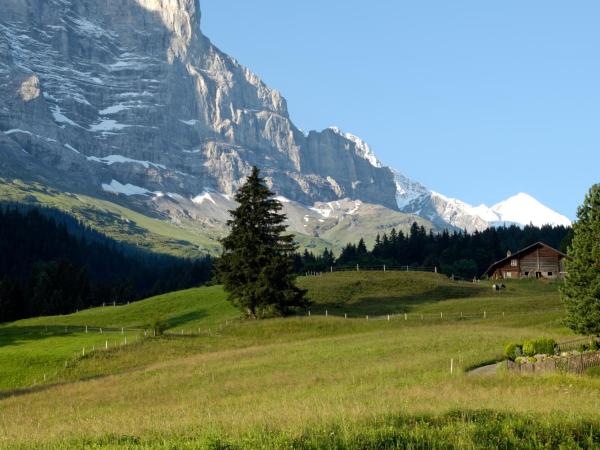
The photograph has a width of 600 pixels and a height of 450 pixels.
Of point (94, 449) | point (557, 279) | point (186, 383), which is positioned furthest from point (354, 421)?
point (557, 279)

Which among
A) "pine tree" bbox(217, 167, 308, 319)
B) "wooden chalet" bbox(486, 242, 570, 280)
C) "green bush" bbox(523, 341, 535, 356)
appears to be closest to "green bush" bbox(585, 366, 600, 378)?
"green bush" bbox(523, 341, 535, 356)

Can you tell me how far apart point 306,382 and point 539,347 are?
1288cm

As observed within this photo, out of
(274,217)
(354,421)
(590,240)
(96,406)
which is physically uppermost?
(274,217)

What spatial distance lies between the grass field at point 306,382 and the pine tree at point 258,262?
5.25 m

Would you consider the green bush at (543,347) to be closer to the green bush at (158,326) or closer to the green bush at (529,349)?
the green bush at (529,349)

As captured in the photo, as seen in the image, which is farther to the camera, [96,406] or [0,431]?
[96,406]

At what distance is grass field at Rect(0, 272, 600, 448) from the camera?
774 inches

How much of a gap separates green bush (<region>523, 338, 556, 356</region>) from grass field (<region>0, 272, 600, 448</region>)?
2.86 metres

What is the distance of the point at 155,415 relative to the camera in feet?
102

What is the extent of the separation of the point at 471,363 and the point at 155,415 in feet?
64.0

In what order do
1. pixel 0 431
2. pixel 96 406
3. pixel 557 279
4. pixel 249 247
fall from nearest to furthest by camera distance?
pixel 0 431 < pixel 96 406 < pixel 249 247 < pixel 557 279

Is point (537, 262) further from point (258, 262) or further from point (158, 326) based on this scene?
point (158, 326)

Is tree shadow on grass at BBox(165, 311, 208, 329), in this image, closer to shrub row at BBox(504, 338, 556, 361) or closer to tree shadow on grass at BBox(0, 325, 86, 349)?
tree shadow on grass at BBox(0, 325, 86, 349)

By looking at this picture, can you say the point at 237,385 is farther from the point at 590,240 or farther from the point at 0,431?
the point at 590,240
